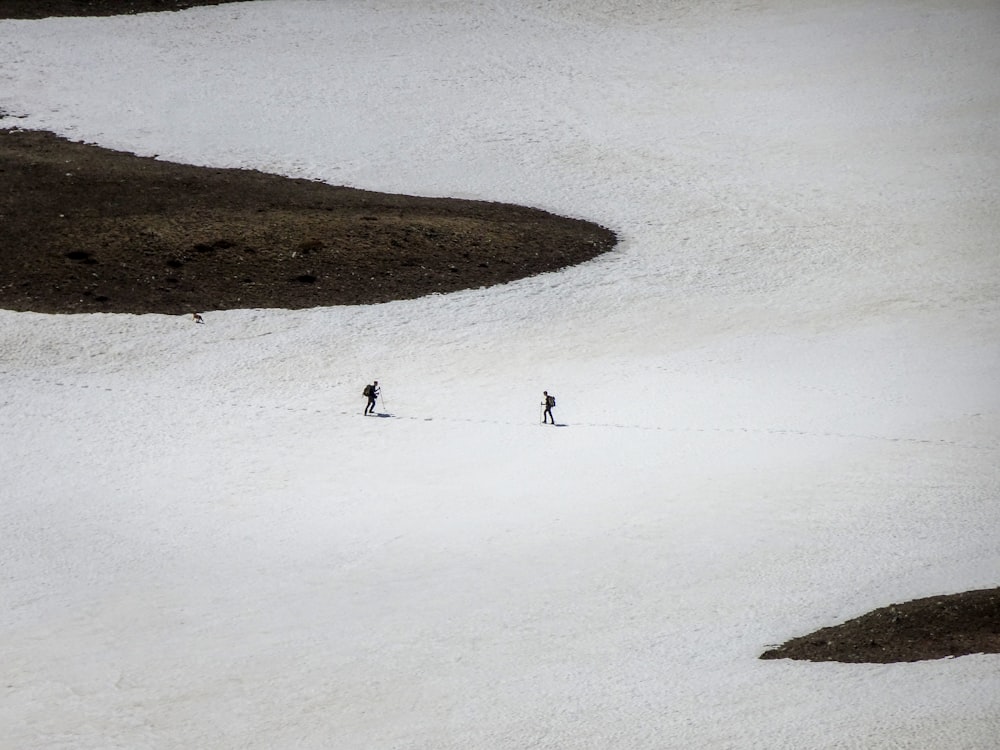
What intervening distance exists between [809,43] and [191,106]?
2720 cm

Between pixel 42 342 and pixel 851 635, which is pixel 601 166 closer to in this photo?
pixel 42 342

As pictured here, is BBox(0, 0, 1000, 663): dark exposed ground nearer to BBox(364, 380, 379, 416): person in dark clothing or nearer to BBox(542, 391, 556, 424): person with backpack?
BBox(364, 380, 379, 416): person in dark clothing

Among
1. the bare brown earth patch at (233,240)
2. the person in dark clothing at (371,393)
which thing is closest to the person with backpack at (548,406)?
the person in dark clothing at (371,393)

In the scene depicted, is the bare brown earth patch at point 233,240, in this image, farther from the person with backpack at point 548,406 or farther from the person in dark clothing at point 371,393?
the person with backpack at point 548,406

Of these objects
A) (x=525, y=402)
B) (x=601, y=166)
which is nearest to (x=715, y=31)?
(x=601, y=166)

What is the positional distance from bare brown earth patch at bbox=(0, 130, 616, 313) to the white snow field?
1181 mm

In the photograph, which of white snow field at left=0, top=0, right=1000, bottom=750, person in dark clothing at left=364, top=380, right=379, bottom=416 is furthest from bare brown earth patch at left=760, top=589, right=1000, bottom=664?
person in dark clothing at left=364, top=380, right=379, bottom=416

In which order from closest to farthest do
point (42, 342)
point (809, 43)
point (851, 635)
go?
point (851, 635), point (42, 342), point (809, 43)

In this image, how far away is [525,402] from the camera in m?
27.2

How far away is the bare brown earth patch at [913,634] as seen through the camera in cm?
1622

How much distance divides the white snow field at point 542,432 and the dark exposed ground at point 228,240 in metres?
1.20

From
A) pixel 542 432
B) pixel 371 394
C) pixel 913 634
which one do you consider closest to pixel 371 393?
pixel 371 394

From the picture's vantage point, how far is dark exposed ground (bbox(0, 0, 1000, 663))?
32.7m

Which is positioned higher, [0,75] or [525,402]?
[0,75]
